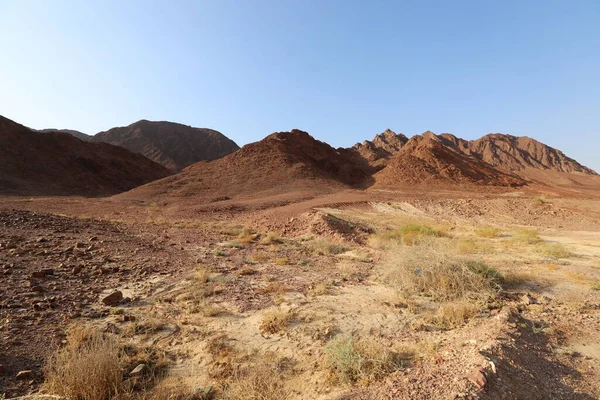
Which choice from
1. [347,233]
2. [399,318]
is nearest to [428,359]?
[399,318]

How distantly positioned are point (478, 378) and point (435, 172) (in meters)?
41.1

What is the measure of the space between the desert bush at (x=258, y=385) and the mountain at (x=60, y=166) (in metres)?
38.8

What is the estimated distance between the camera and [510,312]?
5000 mm

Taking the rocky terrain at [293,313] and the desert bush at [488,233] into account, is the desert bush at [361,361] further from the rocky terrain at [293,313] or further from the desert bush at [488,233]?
the desert bush at [488,233]

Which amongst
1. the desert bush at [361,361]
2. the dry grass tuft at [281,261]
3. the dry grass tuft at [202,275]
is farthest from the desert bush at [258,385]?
the dry grass tuft at [281,261]

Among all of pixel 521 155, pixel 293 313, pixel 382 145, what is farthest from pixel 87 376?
pixel 521 155

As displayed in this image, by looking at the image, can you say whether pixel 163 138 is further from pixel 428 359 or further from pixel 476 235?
pixel 428 359

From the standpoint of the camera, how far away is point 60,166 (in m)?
44.1

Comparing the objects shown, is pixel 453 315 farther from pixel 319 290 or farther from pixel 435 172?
A: pixel 435 172

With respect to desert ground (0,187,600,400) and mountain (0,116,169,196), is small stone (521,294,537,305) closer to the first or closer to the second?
desert ground (0,187,600,400)

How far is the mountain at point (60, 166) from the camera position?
36750 millimetres

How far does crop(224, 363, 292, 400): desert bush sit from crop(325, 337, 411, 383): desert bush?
591mm

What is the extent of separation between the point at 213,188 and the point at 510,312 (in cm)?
A: 3349

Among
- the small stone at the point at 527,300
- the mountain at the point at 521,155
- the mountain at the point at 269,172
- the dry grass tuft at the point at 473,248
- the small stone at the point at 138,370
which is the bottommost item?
the small stone at the point at 138,370
